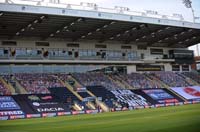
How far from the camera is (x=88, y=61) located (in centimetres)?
4684

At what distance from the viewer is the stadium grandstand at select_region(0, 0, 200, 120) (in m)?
36.4

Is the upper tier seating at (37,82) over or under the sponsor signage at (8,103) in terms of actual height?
over

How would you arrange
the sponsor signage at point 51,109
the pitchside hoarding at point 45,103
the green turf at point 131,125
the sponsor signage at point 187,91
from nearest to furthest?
the green turf at point 131,125, the sponsor signage at point 51,109, the pitchside hoarding at point 45,103, the sponsor signage at point 187,91

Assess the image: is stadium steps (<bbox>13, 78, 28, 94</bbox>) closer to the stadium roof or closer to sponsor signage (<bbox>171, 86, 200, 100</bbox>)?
the stadium roof

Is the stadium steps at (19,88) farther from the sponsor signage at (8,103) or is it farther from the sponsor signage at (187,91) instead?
the sponsor signage at (187,91)

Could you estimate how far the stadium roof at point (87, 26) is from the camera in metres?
35.9

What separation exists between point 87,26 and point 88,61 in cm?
640

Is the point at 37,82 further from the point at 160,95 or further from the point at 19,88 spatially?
the point at 160,95

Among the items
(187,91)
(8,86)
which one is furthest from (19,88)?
(187,91)

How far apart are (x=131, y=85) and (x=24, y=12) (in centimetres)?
1924

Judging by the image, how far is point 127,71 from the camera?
51625mm

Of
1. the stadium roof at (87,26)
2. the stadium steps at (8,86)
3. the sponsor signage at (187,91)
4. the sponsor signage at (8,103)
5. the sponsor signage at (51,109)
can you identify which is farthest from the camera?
the sponsor signage at (187,91)

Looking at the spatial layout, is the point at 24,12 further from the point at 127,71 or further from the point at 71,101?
the point at 127,71

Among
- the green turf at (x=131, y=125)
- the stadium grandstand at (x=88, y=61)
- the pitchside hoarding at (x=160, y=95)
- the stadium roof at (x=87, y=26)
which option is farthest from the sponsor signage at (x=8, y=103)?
the pitchside hoarding at (x=160, y=95)
